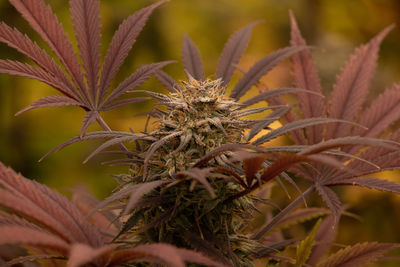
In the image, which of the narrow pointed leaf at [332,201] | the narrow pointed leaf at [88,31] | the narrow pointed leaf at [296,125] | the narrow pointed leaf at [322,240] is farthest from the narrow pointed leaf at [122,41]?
the narrow pointed leaf at [322,240]

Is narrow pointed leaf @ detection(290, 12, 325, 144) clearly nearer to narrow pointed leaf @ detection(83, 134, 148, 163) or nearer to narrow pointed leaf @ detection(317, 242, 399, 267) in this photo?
narrow pointed leaf @ detection(317, 242, 399, 267)

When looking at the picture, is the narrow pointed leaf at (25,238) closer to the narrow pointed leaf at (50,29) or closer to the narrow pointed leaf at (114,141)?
the narrow pointed leaf at (114,141)

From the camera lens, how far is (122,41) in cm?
68

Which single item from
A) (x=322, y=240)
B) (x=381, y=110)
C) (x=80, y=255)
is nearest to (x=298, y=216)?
(x=322, y=240)

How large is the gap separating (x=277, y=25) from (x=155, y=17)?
1100 mm

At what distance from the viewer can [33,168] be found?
3.13m

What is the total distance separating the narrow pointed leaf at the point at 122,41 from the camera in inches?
26.8

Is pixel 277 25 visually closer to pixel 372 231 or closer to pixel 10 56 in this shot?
pixel 372 231

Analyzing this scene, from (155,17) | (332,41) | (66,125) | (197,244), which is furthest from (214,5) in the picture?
(197,244)

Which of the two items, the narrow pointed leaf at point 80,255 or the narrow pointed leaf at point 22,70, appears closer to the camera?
the narrow pointed leaf at point 80,255

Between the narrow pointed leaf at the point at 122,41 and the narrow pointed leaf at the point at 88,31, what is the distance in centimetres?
2

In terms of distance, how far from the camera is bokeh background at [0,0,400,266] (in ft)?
9.18

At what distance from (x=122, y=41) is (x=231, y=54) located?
0.73 feet

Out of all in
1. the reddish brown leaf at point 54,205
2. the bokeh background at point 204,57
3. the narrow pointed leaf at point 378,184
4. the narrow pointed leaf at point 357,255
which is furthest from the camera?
the bokeh background at point 204,57
